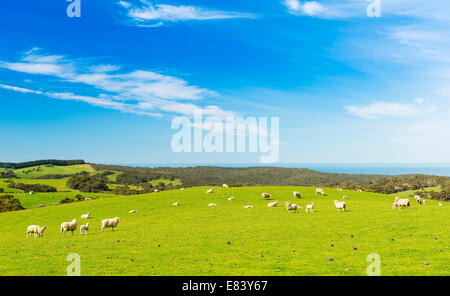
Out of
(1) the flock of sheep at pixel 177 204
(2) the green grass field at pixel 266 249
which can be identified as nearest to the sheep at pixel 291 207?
(1) the flock of sheep at pixel 177 204

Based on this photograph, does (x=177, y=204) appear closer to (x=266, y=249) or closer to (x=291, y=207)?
(x=291, y=207)

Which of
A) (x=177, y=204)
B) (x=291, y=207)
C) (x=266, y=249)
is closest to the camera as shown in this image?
(x=266, y=249)

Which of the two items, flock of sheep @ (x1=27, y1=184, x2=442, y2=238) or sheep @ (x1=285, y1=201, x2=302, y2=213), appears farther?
sheep @ (x1=285, y1=201, x2=302, y2=213)

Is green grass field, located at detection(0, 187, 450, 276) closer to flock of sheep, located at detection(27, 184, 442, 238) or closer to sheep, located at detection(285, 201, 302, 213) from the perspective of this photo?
sheep, located at detection(285, 201, 302, 213)

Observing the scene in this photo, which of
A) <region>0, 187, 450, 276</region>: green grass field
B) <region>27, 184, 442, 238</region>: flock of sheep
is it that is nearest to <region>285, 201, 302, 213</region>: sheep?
<region>27, 184, 442, 238</region>: flock of sheep

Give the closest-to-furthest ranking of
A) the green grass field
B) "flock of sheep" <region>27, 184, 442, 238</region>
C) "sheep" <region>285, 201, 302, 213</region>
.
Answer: the green grass field, "flock of sheep" <region>27, 184, 442, 238</region>, "sheep" <region>285, 201, 302, 213</region>

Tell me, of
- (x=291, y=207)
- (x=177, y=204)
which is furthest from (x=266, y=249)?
(x=177, y=204)

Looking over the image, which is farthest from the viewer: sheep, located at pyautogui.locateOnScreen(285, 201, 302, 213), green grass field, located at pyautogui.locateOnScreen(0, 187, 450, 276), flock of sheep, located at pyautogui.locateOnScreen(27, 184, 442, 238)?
sheep, located at pyautogui.locateOnScreen(285, 201, 302, 213)

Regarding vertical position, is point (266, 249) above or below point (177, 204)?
above

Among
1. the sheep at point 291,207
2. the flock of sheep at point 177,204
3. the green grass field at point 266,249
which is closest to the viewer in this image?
the green grass field at point 266,249

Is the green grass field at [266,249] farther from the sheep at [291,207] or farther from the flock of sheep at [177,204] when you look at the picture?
the flock of sheep at [177,204]

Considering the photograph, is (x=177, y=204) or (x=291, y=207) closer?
(x=291, y=207)

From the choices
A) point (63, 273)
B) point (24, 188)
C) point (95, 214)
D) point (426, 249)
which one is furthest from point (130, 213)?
point (24, 188)

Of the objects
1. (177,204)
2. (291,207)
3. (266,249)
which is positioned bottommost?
(177,204)
